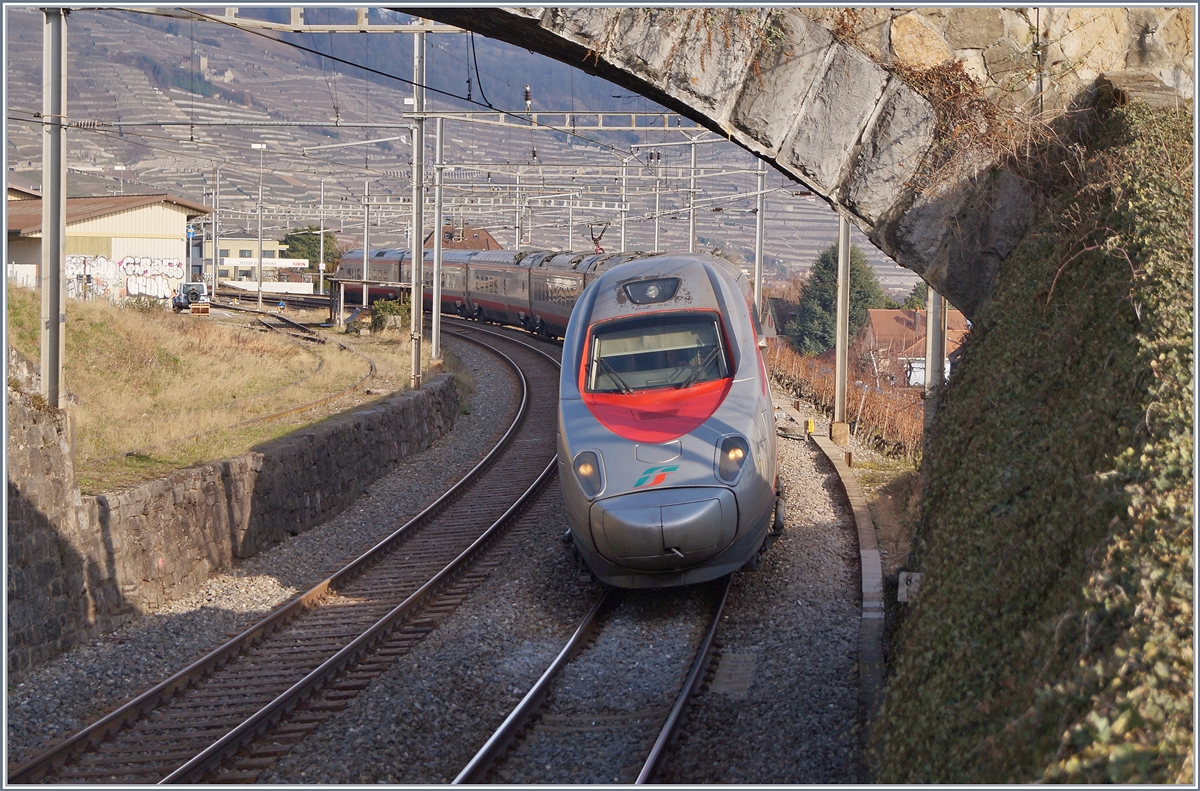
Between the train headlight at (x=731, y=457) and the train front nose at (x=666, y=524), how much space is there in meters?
0.15

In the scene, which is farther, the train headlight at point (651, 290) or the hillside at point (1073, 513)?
the train headlight at point (651, 290)

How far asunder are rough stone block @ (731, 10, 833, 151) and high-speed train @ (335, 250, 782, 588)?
273 centimetres

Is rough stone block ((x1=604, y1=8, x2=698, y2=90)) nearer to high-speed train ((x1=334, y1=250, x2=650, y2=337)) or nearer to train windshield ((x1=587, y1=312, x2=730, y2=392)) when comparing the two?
train windshield ((x1=587, y1=312, x2=730, y2=392))

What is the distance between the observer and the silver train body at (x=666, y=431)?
8.48 metres

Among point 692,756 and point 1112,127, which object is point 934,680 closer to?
point 692,756

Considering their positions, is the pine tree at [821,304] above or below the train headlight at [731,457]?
above

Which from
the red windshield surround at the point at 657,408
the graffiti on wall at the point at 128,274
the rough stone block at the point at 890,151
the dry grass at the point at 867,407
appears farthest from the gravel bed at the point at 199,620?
the graffiti on wall at the point at 128,274

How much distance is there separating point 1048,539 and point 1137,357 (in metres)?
0.94

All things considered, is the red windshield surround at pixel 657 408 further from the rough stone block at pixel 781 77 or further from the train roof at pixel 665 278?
the rough stone block at pixel 781 77

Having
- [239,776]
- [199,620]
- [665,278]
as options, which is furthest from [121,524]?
[665,278]

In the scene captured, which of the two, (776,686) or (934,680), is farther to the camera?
(776,686)

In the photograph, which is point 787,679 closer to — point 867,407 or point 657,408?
point 657,408

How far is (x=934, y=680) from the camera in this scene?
4.37 meters

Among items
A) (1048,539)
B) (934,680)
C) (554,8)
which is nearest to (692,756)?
(934,680)
